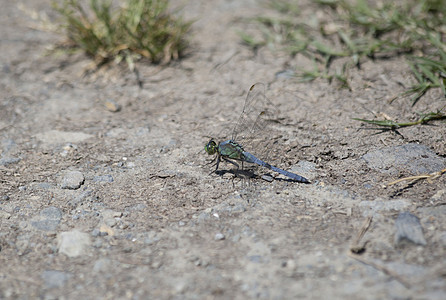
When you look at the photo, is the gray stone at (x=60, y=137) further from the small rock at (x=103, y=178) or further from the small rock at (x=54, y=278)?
the small rock at (x=54, y=278)

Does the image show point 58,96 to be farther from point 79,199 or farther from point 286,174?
point 286,174

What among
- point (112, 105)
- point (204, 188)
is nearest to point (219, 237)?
point (204, 188)

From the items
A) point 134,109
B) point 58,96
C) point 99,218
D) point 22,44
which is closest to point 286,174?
point 99,218

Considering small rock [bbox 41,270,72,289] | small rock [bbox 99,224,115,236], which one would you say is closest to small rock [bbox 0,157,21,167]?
small rock [bbox 99,224,115,236]

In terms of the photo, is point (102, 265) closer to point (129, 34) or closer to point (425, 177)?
point (425, 177)

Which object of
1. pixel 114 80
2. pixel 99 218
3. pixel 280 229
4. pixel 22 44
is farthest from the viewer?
pixel 22 44

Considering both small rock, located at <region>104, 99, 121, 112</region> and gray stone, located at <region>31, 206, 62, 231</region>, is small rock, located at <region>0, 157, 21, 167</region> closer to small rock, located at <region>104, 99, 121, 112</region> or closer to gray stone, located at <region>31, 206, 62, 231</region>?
gray stone, located at <region>31, 206, 62, 231</region>
